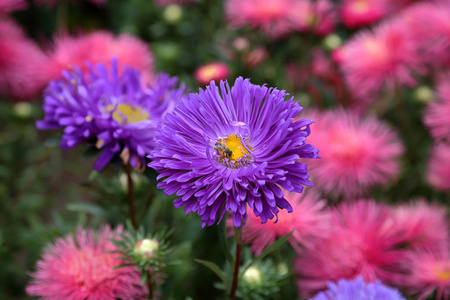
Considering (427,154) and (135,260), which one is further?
(427,154)

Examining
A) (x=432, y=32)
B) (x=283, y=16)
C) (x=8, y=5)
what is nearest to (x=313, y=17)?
(x=283, y=16)

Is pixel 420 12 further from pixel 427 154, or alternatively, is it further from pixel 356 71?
pixel 427 154

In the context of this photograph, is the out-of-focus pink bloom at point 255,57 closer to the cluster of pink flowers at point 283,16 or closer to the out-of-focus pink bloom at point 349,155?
the cluster of pink flowers at point 283,16

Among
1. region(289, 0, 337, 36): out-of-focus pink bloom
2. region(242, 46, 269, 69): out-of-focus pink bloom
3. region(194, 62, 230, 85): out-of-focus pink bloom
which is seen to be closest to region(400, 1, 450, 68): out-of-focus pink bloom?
region(289, 0, 337, 36): out-of-focus pink bloom

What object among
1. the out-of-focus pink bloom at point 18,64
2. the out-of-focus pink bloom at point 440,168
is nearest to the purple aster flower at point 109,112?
the out-of-focus pink bloom at point 18,64

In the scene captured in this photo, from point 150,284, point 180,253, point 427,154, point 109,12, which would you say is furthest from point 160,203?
point 109,12

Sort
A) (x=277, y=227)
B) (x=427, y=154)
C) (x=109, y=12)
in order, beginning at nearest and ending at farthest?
(x=277, y=227)
(x=427, y=154)
(x=109, y=12)
